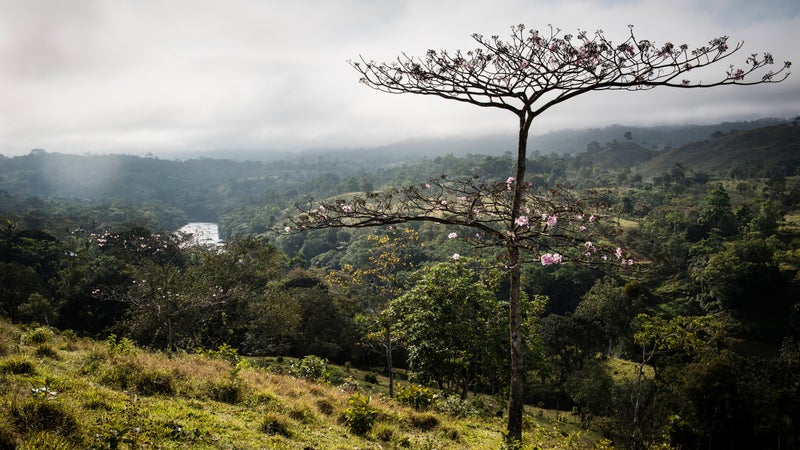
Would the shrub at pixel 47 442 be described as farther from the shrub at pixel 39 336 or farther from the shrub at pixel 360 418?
the shrub at pixel 39 336

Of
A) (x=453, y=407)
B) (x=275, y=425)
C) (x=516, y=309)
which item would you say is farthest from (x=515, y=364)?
(x=275, y=425)

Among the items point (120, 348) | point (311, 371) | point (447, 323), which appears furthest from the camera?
point (447, 323)

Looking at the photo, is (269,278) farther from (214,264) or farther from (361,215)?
(361,215)

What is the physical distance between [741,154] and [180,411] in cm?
20193

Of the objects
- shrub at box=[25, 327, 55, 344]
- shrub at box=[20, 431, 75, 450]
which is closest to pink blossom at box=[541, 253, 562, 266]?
shrub at box=[20, 431, 75, 450]

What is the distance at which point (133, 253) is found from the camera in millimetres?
50344

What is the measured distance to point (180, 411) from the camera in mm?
6074

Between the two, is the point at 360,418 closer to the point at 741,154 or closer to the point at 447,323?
the point at 447,323

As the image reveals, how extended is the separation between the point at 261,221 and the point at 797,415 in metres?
126

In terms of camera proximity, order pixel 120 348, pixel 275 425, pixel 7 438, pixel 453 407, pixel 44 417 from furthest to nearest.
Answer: pixel 453 407 < pixel 120 348 < pixel 275 425 < pixel 44 417 < pixel 7 438

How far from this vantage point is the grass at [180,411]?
457 cm

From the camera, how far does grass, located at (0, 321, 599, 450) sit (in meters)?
4.57

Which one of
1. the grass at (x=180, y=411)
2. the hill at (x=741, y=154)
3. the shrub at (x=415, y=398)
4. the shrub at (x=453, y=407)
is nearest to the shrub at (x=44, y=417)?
the grass at (x=180, y=411)

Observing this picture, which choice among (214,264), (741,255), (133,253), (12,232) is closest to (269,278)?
(214,264)
